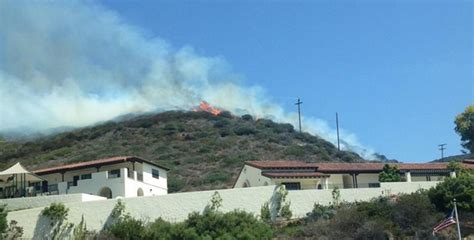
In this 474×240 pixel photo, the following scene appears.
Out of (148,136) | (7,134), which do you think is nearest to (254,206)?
(148,136)

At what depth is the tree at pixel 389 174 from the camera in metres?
67.8

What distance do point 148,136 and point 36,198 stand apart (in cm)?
5526

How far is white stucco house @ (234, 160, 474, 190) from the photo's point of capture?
221 feet

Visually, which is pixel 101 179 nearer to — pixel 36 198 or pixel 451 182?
pixel 36 198

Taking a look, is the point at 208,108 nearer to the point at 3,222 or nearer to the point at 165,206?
the point at 165,206

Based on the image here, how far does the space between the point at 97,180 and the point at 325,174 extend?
68.5 ft

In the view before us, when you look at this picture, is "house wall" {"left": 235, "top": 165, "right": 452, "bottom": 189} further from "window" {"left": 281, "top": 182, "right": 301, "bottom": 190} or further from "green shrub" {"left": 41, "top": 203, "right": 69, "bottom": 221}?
"green shrub" {"left": 41, "top": 203, "right": 69, "bottom": 221}

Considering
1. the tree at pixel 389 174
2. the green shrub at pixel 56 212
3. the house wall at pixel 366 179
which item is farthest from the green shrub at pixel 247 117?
the green shrub at pixel 56 212

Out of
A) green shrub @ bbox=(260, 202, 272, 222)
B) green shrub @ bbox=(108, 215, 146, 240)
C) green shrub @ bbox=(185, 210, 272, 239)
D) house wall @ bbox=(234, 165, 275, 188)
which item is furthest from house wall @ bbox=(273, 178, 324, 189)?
green shrub @ bbox=(108, 215, 146, 240)

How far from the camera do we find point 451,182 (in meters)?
56.9

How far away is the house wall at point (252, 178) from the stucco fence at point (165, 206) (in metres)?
6.47

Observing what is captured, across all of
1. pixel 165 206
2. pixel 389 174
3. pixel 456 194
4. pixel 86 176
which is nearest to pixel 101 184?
pixel 86 176

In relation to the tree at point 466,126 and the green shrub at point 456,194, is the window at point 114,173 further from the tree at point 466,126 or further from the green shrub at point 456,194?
the tree at point 466,126

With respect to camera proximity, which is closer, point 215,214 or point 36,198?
point 215,214
